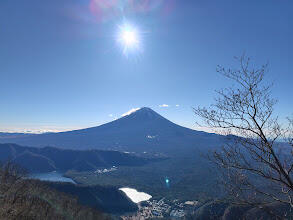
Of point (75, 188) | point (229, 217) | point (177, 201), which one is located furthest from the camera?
point (177, 201)

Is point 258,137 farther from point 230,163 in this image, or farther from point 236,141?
point 230,163

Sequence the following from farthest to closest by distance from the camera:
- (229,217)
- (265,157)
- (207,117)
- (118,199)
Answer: (118,199) < (229,217) < (207,117) < (265,157)

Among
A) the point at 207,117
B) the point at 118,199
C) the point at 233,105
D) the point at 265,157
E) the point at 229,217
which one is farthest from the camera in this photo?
the point at 118,199

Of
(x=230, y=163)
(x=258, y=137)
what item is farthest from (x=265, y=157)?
(x=230, y=163)

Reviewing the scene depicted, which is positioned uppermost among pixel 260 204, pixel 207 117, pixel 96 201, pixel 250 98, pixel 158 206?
pixel 250 98

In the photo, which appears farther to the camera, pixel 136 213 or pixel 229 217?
pixel 136 213

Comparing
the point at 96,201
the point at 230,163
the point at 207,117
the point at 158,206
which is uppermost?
the point at 207,117

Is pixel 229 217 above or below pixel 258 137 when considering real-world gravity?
below

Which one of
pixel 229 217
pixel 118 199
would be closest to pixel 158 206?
pixel 118 199

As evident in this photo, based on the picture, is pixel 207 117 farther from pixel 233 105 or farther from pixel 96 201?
pixel 96 201
